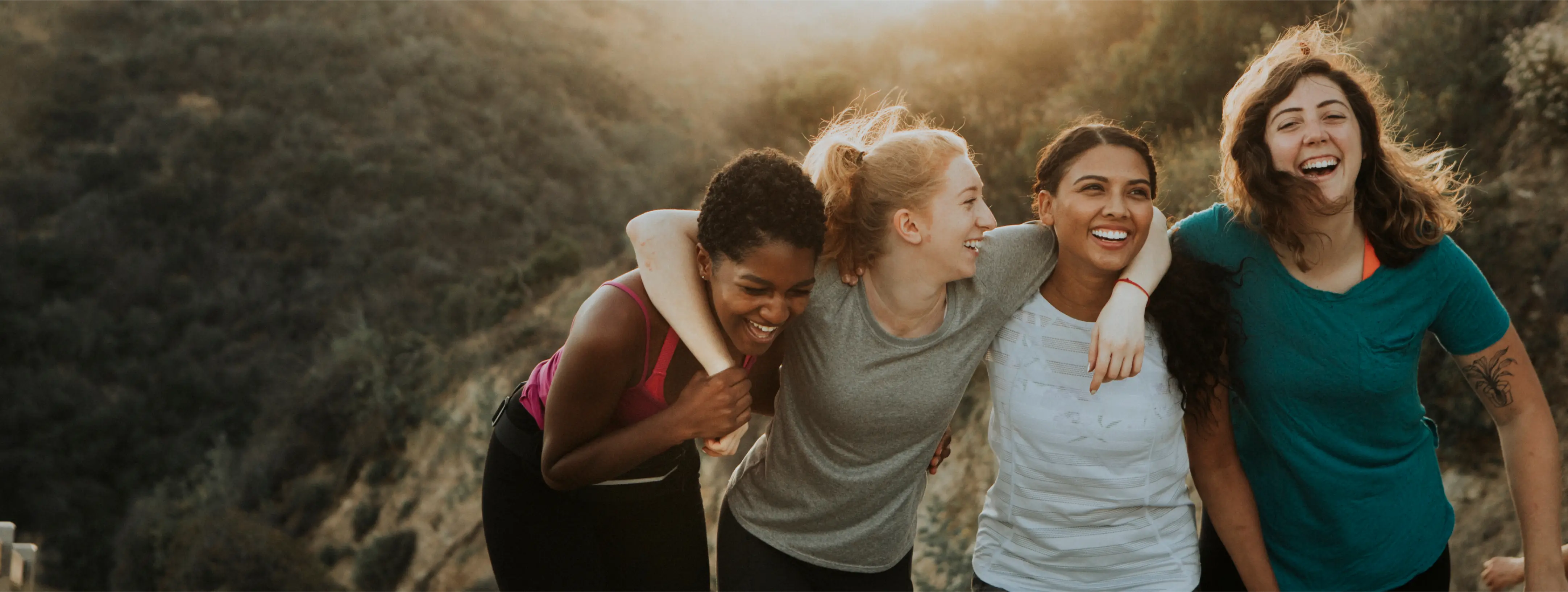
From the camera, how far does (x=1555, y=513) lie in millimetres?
2500

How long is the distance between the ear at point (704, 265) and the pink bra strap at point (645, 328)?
16cm

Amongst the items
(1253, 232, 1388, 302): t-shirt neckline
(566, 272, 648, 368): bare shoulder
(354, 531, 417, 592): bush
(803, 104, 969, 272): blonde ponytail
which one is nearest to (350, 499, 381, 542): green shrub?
(354, 531, 417, 592): bush

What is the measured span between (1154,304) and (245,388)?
13955mm

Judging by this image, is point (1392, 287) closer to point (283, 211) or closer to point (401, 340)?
point (401, 340)

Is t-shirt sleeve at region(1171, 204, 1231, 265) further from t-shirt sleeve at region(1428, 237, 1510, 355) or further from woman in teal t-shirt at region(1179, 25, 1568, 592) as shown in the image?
t-shirt sleeve at region(1428, 237, 1510, 355)

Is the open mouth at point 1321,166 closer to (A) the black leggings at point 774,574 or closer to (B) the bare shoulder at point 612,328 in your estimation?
(A) the black leggings at point 774,574

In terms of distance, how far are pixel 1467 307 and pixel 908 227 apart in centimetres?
141

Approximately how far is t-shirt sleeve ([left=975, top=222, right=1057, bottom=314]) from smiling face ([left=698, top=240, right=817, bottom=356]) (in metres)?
0.48

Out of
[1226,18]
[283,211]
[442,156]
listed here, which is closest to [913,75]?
[1226,18]

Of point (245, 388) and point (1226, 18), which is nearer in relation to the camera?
point (1226, 18)

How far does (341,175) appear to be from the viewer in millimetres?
15312

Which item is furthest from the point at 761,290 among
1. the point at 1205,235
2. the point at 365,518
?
the point at 365,518

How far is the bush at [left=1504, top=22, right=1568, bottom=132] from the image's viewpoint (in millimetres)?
6086

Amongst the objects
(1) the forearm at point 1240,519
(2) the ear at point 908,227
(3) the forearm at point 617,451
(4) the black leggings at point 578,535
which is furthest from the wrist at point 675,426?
(1) the forearm at point 1240,519
